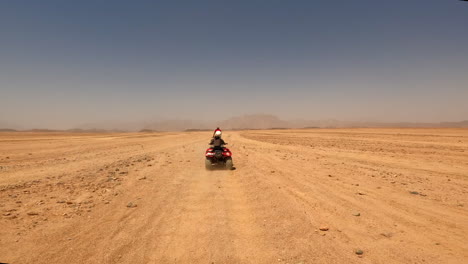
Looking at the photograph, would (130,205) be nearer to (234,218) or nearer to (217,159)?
(234,218)

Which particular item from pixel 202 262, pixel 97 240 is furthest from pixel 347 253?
pixel 97 240

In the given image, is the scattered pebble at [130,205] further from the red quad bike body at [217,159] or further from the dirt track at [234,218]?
the red quad bike body at [217,159]

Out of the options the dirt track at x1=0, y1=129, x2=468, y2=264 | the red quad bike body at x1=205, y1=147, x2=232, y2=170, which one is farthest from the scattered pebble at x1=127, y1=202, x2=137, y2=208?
the red quad bike body at x1=205, y1=147, x2=232, y2=170

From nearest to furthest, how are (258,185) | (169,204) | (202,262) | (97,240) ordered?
(202,262) → (97,240) → (169,204) → (258,185)

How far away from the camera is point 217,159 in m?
12.3

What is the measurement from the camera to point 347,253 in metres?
4.30

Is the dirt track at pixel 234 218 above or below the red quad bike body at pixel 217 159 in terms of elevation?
below

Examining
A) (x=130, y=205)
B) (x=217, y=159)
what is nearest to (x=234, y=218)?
(x=130, y=205)

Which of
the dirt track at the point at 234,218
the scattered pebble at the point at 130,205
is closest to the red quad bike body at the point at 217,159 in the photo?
the dirt track at the point at 234,218

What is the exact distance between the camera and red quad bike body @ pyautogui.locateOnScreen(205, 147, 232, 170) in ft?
40.2

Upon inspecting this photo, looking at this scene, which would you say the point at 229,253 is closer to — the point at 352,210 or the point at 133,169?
the point at 352,210

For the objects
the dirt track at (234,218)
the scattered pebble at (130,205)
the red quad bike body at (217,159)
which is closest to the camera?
the dirt track at (234,218)

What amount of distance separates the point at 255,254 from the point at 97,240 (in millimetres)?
2992

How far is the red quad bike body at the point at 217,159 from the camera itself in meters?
12.3
